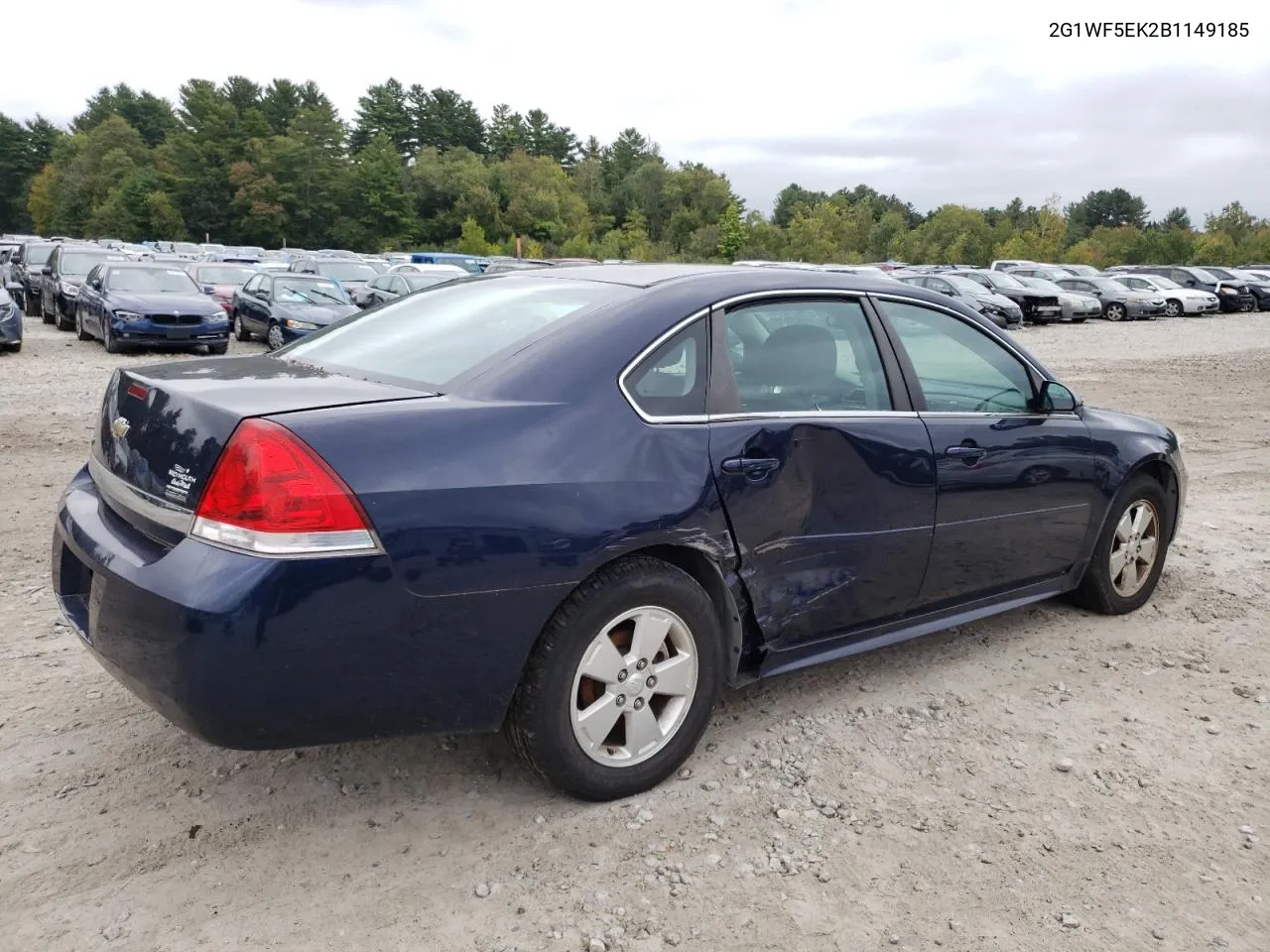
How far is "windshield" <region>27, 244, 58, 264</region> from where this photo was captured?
25766mm

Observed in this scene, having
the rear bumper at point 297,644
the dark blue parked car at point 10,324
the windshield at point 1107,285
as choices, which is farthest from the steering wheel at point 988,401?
the windshield at point 1107,285

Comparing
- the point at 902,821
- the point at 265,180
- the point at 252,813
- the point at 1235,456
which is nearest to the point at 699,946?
the point at 902,821

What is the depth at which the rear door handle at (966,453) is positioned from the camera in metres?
4.05

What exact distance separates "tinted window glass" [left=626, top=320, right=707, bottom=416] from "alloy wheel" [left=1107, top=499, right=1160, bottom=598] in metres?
2.55

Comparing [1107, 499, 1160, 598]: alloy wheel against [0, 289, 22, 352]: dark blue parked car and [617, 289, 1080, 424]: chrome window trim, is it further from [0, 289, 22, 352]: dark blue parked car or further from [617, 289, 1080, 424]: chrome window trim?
[0, 289, 22, 352]: dark blue parked car

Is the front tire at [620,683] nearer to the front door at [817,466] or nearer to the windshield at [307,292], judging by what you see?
the front door at [817,466]

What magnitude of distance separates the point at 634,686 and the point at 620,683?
0.05 metres

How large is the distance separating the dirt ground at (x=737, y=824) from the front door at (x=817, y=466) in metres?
0.52

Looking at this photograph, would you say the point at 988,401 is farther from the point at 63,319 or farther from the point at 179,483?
the point at 63,319

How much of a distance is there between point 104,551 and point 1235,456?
377 inches

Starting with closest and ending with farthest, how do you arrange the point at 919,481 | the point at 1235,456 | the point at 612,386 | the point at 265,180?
the point at 612,386, the point at 919,481, the point at 1235,456, the point at 265,180

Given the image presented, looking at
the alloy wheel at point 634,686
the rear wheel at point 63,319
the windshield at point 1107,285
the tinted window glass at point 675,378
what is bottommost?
the rear wheel at point 63,319

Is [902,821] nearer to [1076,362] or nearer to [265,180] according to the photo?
[1076,362]

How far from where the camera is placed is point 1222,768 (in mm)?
3643
